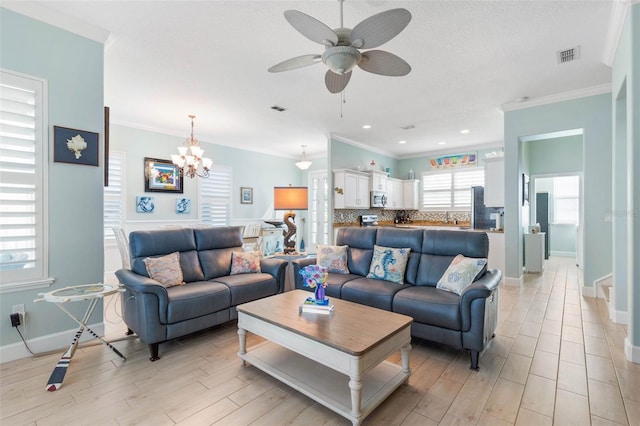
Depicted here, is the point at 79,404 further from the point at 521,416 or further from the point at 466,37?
the point at 466,37

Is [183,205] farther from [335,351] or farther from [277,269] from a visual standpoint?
[335,351]

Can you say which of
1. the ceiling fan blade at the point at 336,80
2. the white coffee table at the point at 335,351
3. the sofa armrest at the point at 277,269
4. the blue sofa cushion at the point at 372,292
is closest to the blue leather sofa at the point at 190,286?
the sofa armrest at the point at 277,269

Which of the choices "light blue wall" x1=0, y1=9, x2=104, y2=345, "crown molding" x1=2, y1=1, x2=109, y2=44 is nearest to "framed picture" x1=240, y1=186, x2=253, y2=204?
"light blue wall" x1=0, y1=9, x2=104, y2=345

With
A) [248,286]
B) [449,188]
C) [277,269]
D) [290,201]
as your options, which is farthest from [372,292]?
[449,188]

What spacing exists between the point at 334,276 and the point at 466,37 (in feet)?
9.12

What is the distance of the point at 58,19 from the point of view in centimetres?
261

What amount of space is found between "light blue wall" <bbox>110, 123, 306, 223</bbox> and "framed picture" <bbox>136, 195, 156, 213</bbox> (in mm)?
A: 65

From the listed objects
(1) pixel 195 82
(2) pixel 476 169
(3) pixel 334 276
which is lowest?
(3) pixel 334 276

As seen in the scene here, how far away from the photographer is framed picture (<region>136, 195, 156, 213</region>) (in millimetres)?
5536

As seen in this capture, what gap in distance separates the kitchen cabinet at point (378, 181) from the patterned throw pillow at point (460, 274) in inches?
168

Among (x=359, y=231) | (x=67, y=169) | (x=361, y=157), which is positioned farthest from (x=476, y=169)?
(x=67, y=169)

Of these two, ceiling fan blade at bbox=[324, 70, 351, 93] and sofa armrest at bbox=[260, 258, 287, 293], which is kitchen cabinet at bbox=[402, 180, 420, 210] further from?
ceiling fan blade at bbox=[324, 70, 351, 93]

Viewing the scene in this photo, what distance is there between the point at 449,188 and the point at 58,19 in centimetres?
785

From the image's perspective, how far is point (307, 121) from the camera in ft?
18.0
